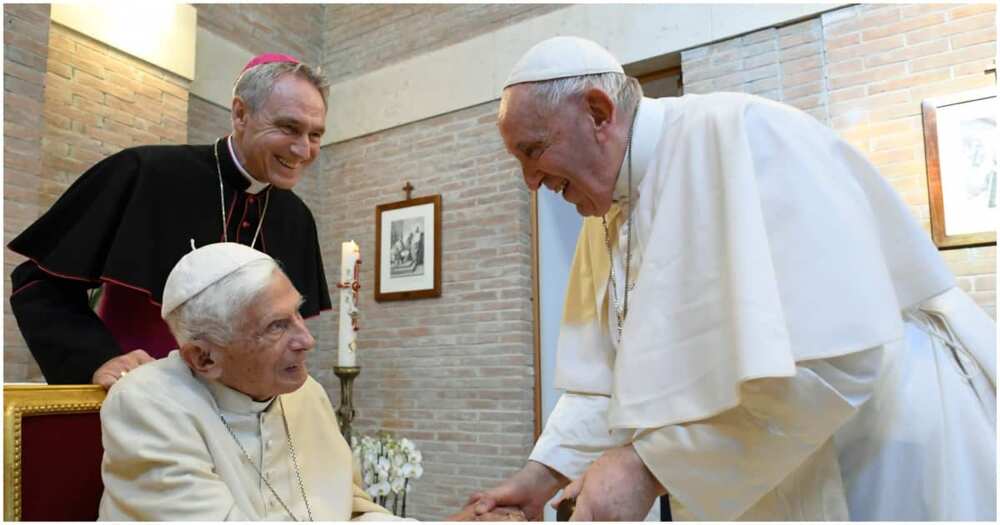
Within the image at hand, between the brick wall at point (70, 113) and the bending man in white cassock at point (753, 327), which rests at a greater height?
the brick wall at point (70, 113)

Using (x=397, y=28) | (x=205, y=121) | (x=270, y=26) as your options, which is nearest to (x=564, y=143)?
(x=205, y=121)

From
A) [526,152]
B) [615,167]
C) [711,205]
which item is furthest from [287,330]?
[711,205]

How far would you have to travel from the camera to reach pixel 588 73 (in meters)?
1.64

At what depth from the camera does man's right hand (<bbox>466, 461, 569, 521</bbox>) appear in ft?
5.35

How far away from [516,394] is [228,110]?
3.47 m

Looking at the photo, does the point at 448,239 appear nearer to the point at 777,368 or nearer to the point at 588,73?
the point at 588,73

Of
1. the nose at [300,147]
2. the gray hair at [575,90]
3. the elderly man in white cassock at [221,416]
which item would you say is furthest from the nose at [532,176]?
the nose at [300,147]

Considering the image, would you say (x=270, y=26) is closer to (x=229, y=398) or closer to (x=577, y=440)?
(x=229, y=398)

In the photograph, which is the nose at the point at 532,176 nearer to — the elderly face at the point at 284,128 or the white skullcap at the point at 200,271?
the white skullcap at the point at 200,271

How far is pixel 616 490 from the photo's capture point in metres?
1.27

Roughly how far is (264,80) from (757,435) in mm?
1848

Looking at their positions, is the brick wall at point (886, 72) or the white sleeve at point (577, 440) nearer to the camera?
the white sleeve at point (577, 440)

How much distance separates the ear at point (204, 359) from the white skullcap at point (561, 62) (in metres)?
0.98

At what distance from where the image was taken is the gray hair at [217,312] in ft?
6.17
